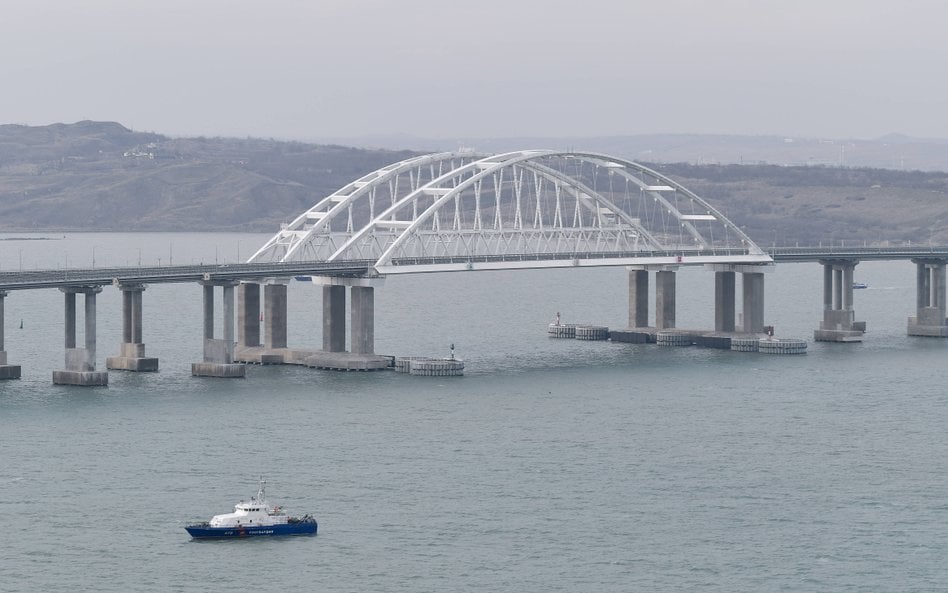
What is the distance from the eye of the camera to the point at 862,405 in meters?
99.1

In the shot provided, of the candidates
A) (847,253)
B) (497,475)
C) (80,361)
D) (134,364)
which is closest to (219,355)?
(134,364)

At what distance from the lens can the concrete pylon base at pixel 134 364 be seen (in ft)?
356

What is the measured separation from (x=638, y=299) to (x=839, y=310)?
15.2 meters

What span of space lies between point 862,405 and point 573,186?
4397 cm

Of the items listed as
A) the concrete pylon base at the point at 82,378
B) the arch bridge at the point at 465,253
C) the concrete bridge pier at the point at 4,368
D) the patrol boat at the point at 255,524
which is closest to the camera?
the patrol boat at the point at 255,524

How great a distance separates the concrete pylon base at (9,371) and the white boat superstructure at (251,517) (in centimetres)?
4020

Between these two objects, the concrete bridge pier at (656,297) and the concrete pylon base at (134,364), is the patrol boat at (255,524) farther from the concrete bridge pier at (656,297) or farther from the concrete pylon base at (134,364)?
the concrete bridge pier at (656,297)

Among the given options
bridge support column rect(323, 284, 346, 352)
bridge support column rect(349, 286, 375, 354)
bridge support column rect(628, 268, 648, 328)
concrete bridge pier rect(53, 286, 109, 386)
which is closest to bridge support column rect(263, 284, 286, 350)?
bridge support column rect(323, 284, 346, 352)

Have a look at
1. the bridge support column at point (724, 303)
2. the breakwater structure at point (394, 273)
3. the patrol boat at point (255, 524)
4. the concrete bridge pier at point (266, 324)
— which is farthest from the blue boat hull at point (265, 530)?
the bridge support column at point (724, 303)

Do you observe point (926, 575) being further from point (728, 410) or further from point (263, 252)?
point (263, 252)

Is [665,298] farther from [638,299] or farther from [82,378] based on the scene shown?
[82,378]

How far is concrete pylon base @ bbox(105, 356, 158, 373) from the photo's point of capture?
356 feet

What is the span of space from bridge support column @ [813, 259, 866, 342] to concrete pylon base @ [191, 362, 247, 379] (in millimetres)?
50130

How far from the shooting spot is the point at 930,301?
151 m
